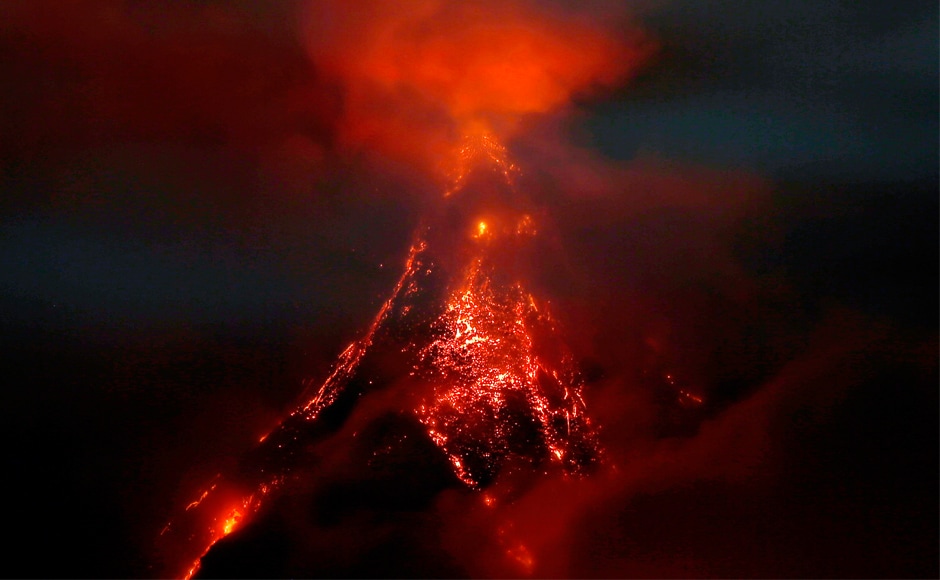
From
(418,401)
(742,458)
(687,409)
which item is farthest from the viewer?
(418,401)

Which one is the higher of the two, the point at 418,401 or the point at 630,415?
the point at 418,401

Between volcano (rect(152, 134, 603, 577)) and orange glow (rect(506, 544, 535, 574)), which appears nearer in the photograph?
orange glow (rect(506, 544, 535, 574))

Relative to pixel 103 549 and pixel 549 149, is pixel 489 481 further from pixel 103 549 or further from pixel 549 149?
pixel 549 149

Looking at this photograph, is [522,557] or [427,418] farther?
[427,418]

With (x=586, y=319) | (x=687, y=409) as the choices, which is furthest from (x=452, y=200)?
(x=687, y=409)

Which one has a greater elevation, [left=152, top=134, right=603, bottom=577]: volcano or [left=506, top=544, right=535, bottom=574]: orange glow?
[left=152, top=134, right=603, bottom=577]: volcano

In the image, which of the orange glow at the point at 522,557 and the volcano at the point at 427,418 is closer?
the orange glow at the point at 522,557

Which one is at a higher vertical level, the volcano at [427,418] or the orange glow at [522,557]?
the volcano at [427,418]

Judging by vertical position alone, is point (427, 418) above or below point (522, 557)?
above
